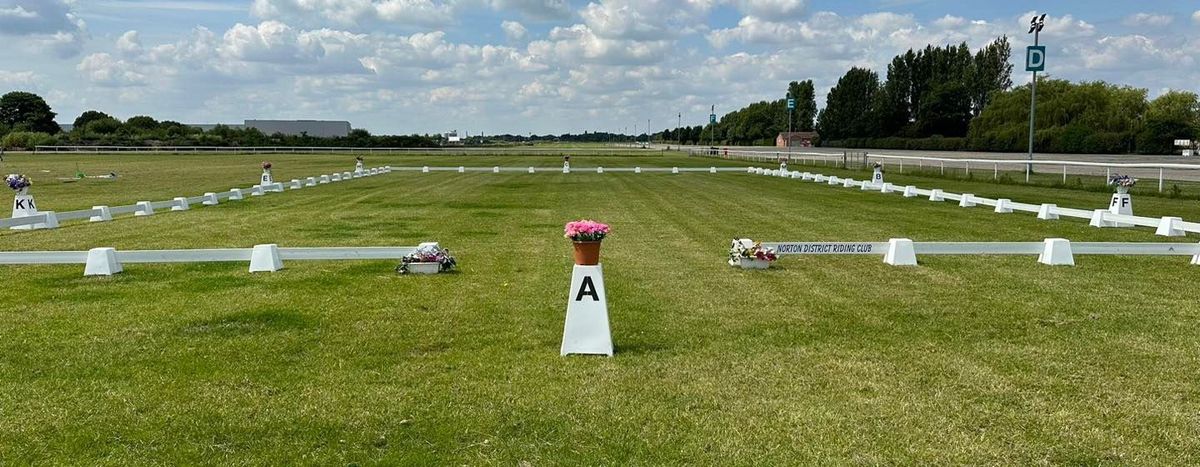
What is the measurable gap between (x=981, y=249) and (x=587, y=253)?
22.5 ft

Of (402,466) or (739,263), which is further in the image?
(739,263)

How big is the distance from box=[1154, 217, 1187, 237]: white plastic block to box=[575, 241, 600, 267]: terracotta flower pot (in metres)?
12.7

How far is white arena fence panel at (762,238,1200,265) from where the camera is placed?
10477 mm

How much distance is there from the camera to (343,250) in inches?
406

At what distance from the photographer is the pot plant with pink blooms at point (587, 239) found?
6062 mm

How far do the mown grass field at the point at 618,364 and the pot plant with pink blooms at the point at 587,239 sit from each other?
801 mm

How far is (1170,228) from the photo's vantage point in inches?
551

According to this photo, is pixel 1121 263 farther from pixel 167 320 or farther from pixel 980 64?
pixel 980 64

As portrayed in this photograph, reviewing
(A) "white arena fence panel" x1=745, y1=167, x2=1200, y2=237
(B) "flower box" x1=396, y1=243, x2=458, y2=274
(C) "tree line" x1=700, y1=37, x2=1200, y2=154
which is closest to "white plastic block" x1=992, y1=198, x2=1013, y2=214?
(A) "white arena fence panel" x1=745, y1=167, x2=1200, y2=237

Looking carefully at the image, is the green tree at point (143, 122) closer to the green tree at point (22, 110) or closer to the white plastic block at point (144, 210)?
the green tree at point (22, 110)

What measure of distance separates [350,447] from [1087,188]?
2882cm

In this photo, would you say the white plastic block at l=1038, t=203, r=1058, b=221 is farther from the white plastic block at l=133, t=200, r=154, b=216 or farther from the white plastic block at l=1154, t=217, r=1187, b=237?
the white plastic block at l=133, t=200, r=154, b=216

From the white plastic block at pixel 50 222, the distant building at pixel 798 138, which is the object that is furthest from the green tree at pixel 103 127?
the white plastic block at pixel 50 222

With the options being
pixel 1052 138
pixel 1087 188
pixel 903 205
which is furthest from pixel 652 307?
pixel 1052 138
